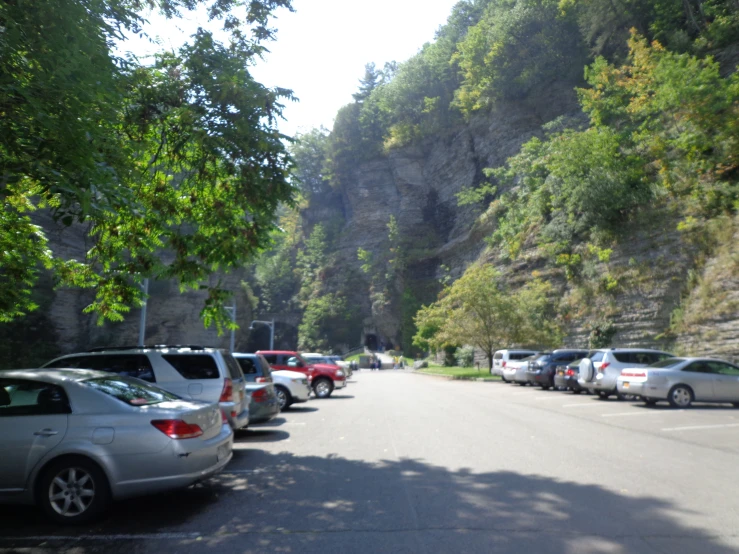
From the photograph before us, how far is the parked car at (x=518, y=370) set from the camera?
28.0m

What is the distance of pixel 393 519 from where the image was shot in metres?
6.06

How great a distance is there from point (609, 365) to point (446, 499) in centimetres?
1403

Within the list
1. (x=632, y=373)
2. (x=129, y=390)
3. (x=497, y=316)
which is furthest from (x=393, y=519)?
(x=497, y=316)

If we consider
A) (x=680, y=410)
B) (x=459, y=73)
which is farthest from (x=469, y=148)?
(x=680, y=410)

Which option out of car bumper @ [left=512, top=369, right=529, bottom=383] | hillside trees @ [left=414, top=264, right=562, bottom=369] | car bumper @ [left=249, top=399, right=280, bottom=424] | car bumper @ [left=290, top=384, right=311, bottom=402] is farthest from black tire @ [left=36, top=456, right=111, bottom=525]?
hillside trees @ [left=414, top=264, right=562, bottom=369]

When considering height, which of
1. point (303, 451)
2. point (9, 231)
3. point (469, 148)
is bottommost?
point (303, 451)

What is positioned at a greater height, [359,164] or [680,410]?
[359,164]

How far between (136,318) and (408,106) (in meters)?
43.3

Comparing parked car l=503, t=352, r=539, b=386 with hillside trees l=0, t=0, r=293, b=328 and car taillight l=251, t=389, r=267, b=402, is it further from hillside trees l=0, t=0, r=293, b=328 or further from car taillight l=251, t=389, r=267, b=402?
hillside trees l=0, t=0, r=293, b=328

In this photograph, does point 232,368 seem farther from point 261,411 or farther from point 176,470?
point 176,470

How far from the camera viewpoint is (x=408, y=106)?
262ft

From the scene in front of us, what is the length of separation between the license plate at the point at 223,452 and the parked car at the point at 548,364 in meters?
19.5

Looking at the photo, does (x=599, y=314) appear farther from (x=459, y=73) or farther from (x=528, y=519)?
(x=459, y=73)

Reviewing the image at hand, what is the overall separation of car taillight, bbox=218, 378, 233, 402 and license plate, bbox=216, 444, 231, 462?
277 cm
